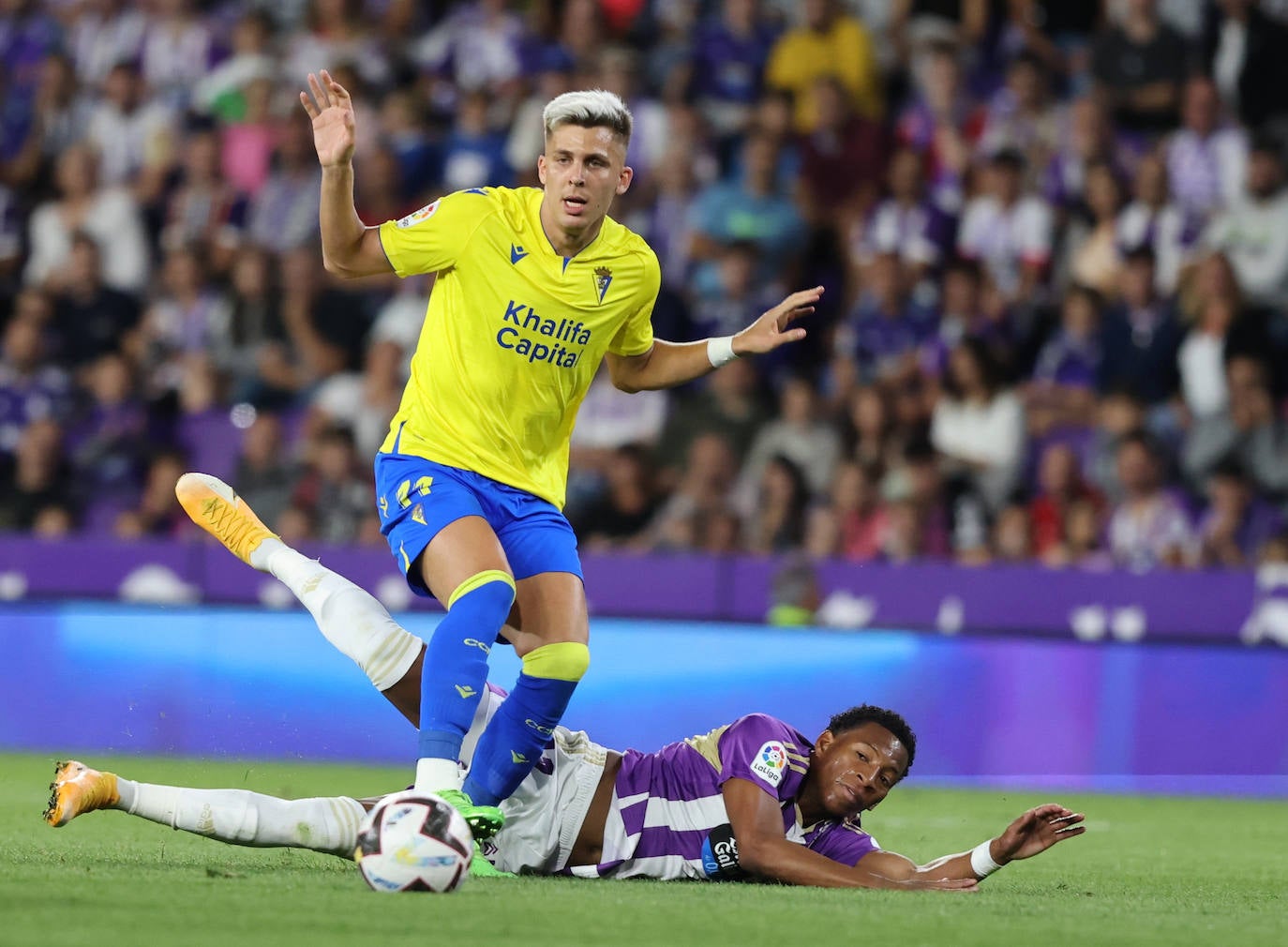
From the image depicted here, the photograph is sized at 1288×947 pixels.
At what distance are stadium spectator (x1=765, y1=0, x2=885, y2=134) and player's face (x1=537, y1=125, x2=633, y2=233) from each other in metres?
7.91

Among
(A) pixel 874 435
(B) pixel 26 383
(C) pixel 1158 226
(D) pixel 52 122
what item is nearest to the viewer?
(A) pixel 874 435

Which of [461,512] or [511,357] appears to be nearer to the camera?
[461,512]

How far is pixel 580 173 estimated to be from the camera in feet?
21.3

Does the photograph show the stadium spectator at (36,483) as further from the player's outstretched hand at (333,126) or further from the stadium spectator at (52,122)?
the player's outstretched hand at (333,126)

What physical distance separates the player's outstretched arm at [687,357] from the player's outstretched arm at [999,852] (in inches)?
73.8

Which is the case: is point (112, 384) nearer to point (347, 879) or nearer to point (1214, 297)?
point (1214, 297)

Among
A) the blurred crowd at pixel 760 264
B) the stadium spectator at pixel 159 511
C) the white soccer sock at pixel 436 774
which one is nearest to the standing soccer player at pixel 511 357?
the white soccer sock at pixel 436 774

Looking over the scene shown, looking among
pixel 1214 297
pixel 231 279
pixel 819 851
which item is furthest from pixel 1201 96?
pixel 819 851

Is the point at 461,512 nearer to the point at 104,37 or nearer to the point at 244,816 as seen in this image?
the point at 244,816

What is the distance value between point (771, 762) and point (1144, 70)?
29.7 ft

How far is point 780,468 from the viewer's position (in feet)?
39.5

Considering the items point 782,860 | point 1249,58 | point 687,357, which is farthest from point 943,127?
point 782,860

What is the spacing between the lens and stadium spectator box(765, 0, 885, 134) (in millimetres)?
14281

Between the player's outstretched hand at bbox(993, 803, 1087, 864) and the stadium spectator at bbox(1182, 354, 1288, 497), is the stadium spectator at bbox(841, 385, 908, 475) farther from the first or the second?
the player's outstretched hand at bbox(993, 803, 1087, 864)
